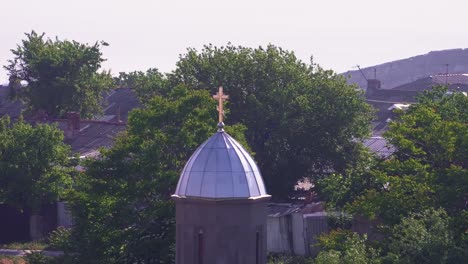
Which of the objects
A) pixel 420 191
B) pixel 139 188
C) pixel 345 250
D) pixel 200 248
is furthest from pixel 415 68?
pixel 200 248

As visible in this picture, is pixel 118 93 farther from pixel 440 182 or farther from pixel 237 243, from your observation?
pixel 237 243

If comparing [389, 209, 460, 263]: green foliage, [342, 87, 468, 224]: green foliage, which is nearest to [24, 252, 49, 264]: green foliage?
[342, 87, 468, 224]: green foliage

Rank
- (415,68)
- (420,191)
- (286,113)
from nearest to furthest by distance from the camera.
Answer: (420,191) < (286,113) < (415,68)

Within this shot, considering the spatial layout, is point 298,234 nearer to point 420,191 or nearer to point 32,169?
point 420,191

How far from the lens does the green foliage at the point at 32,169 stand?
42.8m

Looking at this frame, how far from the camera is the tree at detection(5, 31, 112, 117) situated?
2429 inches

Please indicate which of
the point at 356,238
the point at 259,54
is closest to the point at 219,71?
the point at 259,54

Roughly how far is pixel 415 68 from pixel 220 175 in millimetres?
80313

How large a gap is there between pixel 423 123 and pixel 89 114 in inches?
1431

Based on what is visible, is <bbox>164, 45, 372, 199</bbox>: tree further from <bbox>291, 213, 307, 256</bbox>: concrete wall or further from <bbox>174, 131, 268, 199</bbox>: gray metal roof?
<bbox>174, 131, 268, 199</bbox>: gray metal roof

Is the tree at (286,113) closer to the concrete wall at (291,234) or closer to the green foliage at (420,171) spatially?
the concrete wall at (291,234)

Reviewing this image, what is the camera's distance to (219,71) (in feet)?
143

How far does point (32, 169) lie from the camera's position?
43.3 metres

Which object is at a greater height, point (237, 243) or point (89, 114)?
point (89, 114)
